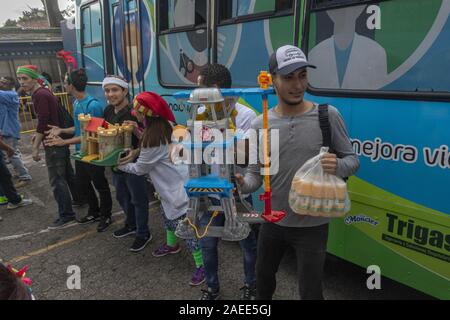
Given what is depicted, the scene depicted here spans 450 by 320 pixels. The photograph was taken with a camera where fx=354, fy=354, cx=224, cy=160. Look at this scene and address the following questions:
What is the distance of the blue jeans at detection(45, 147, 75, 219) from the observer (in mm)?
4336

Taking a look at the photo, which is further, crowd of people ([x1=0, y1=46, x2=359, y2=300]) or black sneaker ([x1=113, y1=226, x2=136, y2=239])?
black sneaker ([x1=113, y1=226, x2=136, y2=239])

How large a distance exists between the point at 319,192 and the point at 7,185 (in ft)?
16.6

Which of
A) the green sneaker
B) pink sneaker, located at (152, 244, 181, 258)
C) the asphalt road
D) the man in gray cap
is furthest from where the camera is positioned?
the green sneaker

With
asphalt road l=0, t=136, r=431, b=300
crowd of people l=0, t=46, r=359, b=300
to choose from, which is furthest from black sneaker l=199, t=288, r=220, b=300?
asphalt road l=0, t=136, r=431, b=300

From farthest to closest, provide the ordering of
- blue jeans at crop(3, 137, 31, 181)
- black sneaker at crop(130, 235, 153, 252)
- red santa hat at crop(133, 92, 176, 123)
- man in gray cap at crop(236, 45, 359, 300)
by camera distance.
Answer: blue jeans at crop(3, 137, 31, 181) → black sneaker at crop(130, 235, 153, 252) → red santa hat at crop(133, 92, 176, 123) → man in gray cap at crop(236, 45, 359, 300)

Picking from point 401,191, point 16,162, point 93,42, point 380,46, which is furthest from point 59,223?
point 380,46

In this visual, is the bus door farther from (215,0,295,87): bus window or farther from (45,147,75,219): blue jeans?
(215,0,295,87): bus window

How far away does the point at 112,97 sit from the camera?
3646 mm

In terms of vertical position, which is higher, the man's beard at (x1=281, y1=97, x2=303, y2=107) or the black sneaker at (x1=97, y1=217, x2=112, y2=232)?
the man's beard at (x1=281, y1=97, x2=303, y2=107)

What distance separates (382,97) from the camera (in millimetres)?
2336

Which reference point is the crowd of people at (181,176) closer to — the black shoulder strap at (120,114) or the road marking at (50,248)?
the black shoulder strap at (120,114)

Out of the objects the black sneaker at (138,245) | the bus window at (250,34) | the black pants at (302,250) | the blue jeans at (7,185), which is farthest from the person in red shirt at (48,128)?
the black pants at (302,250)

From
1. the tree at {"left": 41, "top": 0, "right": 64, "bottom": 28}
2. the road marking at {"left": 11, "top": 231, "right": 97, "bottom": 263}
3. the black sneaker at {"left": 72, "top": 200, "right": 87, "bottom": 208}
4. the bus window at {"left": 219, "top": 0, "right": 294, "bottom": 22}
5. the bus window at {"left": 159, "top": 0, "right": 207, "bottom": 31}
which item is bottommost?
the road marking at {"left": 11, "top": 231, "right": 97, "bottom": 263}

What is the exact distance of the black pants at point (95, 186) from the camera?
4.26 meters
